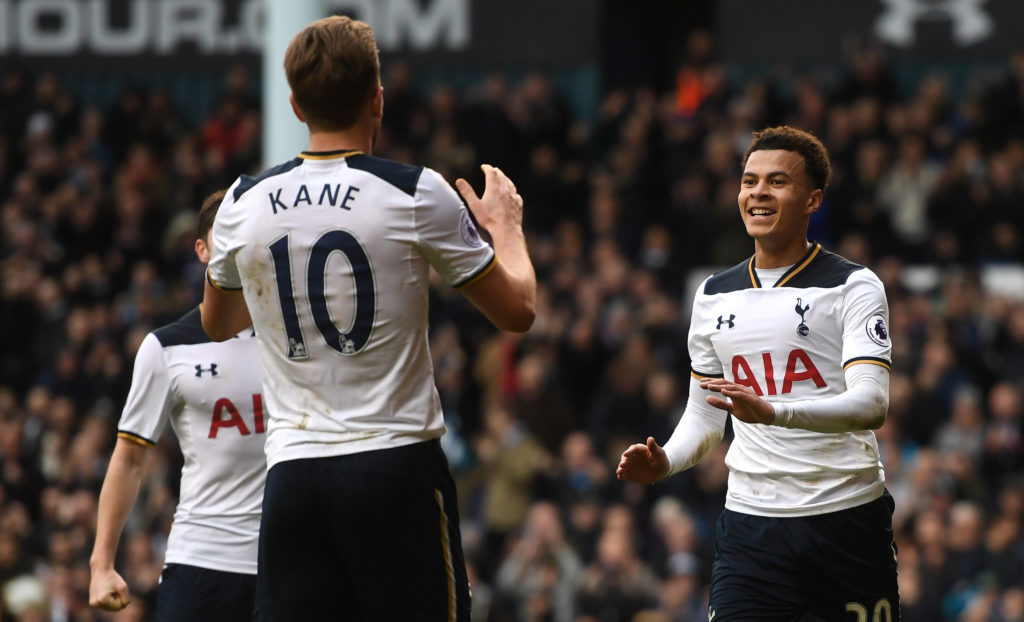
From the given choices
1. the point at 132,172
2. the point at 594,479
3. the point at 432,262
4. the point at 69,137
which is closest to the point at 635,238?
the point at 594,479

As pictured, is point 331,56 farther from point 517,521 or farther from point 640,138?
point 640,138

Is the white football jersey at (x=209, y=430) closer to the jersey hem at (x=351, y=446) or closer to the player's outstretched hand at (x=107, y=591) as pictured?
the player's outstretched hand at (x=107, y=591)

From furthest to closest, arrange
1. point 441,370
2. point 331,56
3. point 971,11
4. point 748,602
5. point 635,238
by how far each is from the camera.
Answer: point 971,11 < point 635,238 < point 441,370 < point 748,602 < point 331,56

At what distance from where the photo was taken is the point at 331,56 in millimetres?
4137

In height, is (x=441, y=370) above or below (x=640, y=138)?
below

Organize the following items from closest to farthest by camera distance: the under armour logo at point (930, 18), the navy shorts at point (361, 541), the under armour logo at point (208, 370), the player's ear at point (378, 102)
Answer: the navy shorts at point (361, 541) < the player's ear at point (378, 102) < the under armour logo at point (208, 370) < the under armour logo at point (930, 18)

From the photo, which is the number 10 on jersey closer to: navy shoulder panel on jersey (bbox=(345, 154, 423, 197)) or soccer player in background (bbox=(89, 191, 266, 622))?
navy shoulder panel on jersey (bbox=(345, 154, 423, 197))

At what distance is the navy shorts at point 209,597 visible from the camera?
5.57m

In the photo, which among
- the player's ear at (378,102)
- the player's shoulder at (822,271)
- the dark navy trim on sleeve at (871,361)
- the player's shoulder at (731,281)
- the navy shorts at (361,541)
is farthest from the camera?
the player's shoulder at (731,281)

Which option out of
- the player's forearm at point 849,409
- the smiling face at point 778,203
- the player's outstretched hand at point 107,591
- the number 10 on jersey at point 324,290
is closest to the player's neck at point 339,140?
the number 10 on jersey at point 324,290

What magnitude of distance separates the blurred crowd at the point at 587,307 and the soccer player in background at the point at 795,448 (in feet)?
18.8

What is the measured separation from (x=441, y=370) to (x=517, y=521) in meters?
1.96

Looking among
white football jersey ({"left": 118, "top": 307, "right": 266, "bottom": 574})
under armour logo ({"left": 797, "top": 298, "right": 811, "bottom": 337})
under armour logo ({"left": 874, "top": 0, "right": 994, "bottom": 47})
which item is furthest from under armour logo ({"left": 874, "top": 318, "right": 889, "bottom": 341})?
under armour logo ({"left": 874, "top": 0, "right": 994, "bottom": 47})

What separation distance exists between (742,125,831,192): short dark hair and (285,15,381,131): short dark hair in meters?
1.79
